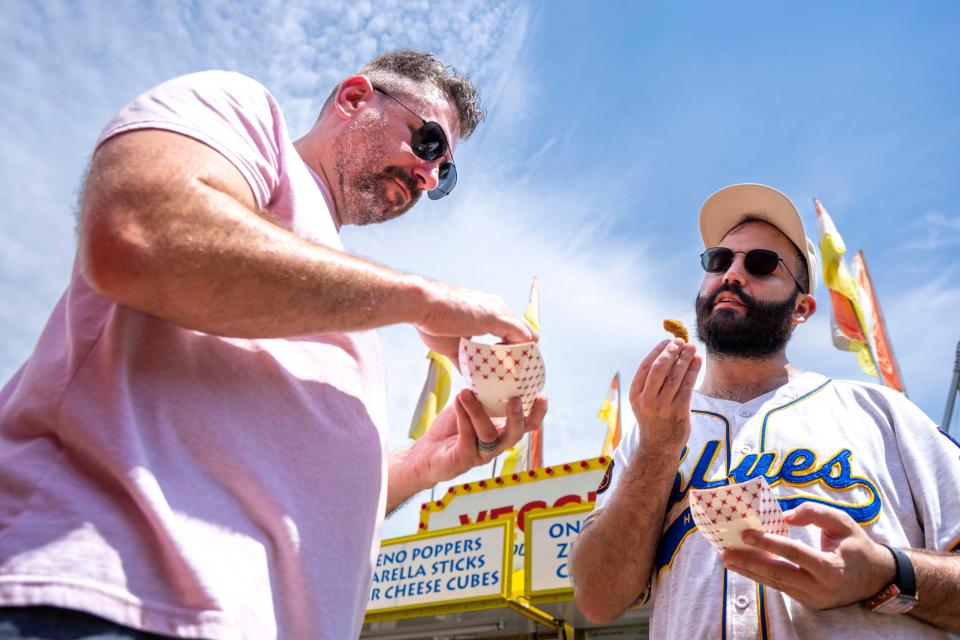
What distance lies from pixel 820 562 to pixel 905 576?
1.07 ft

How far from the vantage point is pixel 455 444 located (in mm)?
2213

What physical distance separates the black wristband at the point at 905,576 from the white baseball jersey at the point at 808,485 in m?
0.13

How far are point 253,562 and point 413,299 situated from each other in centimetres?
57

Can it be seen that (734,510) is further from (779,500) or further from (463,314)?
(463,314)

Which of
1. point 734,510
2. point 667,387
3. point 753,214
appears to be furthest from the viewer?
point 753,214

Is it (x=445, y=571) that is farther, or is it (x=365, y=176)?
(x=445, y=571)

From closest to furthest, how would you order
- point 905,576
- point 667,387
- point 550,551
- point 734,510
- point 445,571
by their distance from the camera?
point 734,510
point 905,576
point 667,387
point 550,551
point 445,571

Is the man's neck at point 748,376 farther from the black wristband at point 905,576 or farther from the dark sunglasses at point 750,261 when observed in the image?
the black wristband at point 905,576

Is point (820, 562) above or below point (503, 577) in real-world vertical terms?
below

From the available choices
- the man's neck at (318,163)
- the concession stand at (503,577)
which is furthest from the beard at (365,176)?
the concession stand at (503,577)

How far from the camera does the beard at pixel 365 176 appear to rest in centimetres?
212

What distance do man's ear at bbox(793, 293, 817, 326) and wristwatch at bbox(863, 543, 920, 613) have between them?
4.63 feet

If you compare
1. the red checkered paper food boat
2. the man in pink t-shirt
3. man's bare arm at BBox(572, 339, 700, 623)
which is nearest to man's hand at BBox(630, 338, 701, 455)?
man's bare arm at BBox(572, 339, 700, 623)

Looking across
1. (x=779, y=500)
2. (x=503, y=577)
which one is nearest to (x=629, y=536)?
(x=779, y=500)
